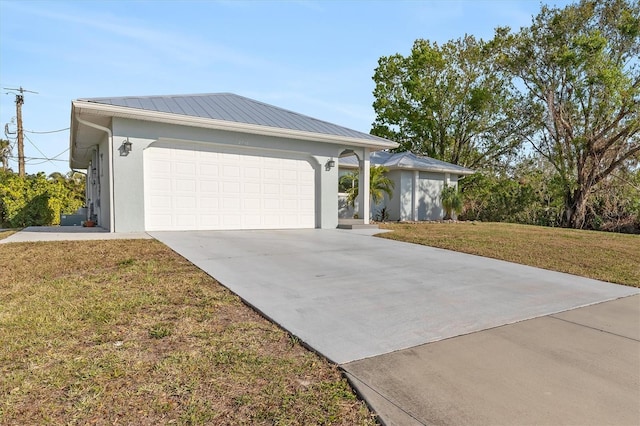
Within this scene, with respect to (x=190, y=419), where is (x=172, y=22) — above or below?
above

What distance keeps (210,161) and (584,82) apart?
59.5 feet

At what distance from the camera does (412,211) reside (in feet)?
58.4

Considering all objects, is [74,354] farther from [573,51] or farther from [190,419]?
[573,51]

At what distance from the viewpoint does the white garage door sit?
9789mm

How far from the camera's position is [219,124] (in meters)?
10.0

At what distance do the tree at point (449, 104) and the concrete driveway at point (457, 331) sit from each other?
19.6 m

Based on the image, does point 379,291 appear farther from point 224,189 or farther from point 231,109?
point 231,109

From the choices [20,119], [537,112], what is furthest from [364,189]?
[20,119]

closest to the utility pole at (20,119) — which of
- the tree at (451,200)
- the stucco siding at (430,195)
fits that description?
the stucco siding at (430,195)

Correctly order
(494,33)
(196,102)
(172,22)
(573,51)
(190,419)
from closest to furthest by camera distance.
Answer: (190,419) → (172,22) → (196,102) → (573,51) → (494,33)

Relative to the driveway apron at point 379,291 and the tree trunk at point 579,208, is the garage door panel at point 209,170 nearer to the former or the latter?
the driveway apron at point 379,291

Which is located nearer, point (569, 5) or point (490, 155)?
point (569, 5)

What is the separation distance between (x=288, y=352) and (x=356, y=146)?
→ 10.6m

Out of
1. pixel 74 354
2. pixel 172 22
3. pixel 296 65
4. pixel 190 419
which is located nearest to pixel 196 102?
pixel 172 22
